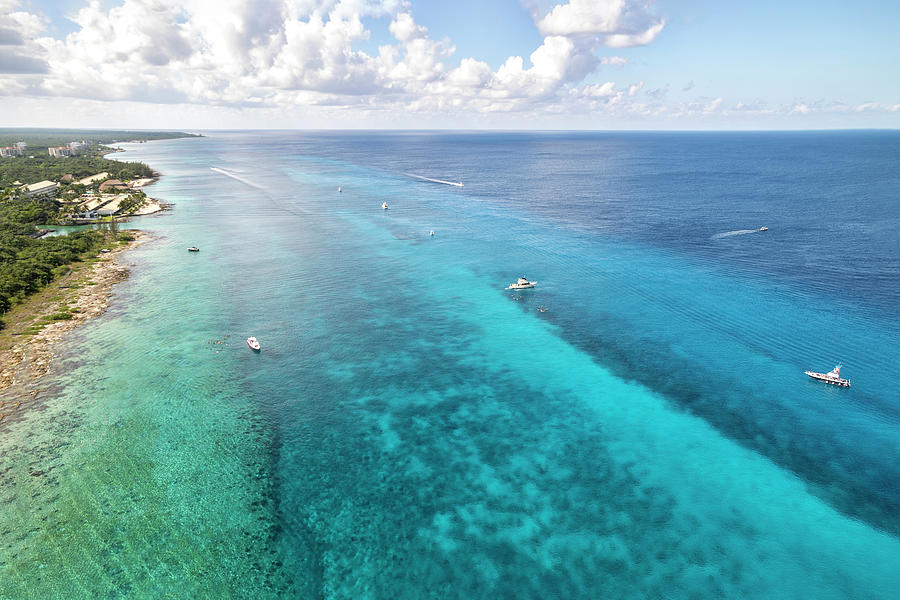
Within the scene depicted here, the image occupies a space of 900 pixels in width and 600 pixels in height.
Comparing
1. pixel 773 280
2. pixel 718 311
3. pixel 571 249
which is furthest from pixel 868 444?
pixel 571 249

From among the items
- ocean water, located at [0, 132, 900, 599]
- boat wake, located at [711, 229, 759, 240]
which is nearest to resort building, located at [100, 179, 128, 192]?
ocean water, located at [0, 132, 900, 599]

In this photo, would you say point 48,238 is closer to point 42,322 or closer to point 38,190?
point 42,322

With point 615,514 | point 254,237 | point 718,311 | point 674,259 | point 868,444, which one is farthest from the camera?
point 254,237

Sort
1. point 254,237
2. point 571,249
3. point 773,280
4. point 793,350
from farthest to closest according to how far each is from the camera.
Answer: point 254,237, point 571,249, point 773,280, point 793,350

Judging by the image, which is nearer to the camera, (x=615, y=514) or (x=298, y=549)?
(x=298, y=549)

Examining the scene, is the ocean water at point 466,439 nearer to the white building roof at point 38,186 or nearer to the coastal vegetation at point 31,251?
the coastal vegetation at point 31,251

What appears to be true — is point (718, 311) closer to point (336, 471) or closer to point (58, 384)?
point (336, 471)
